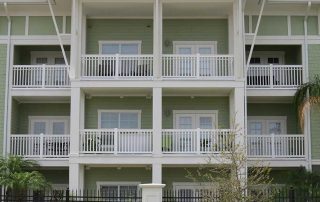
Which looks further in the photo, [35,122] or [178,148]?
[35,122]

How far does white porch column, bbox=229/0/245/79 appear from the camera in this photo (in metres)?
29.2

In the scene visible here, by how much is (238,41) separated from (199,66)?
1.97m

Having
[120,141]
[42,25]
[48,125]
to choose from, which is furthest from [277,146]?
[42,25]

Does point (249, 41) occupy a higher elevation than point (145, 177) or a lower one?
higher

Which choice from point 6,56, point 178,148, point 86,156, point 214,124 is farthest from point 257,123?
point 6,56

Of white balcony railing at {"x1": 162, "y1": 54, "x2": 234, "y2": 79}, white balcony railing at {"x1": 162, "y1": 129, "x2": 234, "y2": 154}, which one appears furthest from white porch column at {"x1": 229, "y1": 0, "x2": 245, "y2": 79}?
white balcony railing at {"x1": 162, "y1": 129, "x2": 234, "y2": 154}

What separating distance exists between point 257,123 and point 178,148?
4924mm

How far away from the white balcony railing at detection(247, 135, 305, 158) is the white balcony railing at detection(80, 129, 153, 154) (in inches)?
185

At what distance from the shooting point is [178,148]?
2934 cm

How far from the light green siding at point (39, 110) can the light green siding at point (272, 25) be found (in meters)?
9.52

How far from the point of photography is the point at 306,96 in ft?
98.9

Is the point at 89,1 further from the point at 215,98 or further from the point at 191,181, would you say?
the point at 191,181

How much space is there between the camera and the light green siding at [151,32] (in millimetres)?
31594

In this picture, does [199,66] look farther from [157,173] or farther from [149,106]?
[157,173]
